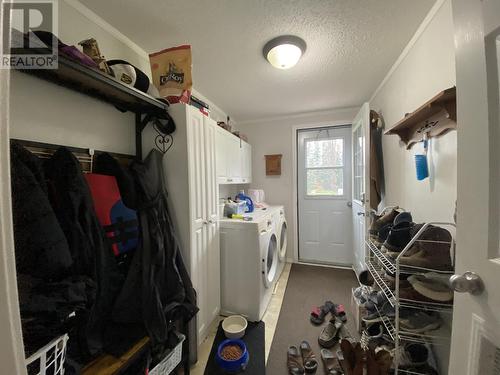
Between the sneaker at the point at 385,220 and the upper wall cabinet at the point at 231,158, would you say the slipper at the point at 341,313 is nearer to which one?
the sneaker at the point at 385,220

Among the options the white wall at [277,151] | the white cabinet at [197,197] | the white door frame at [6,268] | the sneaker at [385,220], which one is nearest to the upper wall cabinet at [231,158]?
the white wall at [277,151]

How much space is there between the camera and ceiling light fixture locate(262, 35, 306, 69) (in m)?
1.46

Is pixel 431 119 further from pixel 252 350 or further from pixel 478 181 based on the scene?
pixel 252 350

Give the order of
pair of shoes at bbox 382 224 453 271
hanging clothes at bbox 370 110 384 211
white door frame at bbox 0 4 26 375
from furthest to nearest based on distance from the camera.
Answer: hanging clothes at bbox 370 110 384 211 → pair of shoes at bbox 382 224 453 271 → white door frame at bbox 0 4 26 375

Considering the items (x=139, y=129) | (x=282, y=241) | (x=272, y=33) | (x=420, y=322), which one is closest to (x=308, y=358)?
(x=420, y=322)

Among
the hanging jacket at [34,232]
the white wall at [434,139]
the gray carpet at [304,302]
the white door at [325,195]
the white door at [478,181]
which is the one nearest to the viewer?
the white door at [478,181]

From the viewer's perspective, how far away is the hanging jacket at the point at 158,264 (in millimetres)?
1043

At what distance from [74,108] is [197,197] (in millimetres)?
860

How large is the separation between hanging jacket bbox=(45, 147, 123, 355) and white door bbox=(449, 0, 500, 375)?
1304 millimetres

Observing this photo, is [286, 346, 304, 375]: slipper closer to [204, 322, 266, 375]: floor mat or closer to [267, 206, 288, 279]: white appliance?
[204, 322, 266, 375]: floor mat

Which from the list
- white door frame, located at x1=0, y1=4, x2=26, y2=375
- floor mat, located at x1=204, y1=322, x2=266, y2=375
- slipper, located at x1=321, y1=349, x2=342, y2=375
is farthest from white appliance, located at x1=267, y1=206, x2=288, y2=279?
white door frame, located at x1=0, y1=4, x2=26, y2=375

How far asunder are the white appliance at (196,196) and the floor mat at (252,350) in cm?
14

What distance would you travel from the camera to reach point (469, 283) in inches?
20.0

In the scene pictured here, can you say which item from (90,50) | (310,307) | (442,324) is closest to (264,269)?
(310,307)
